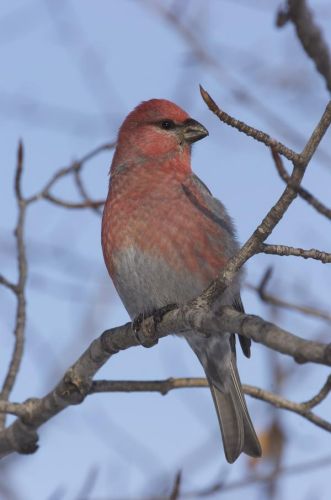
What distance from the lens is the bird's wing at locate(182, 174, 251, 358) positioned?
12.4ft

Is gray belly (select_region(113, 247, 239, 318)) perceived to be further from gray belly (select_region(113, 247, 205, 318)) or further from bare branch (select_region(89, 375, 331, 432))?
bare branch (select_region(89, 375, 331, 432))

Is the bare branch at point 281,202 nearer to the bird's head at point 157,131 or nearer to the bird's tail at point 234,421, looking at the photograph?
the bird's tail at point 234,421

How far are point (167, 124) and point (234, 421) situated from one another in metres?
1.70

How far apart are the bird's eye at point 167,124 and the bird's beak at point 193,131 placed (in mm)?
79

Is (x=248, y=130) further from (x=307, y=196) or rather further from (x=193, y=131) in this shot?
(x=193, y=131)

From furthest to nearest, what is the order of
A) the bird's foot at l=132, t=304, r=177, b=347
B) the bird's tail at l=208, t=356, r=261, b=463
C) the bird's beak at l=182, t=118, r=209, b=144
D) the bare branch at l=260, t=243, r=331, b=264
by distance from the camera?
the bird's beak at l=182, t=118, r=209, b=144
the bird's tail at l=208, t=356, r=261, b=463
the bird's foot at l=132, t=304, r=177, b=347
the bare branch at l=260, t=243, r=331, b=264

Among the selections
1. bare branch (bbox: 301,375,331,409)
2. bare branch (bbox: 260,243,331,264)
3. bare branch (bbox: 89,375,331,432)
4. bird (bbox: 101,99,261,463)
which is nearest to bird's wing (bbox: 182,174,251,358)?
bird (bbox: 101,99,261,463)

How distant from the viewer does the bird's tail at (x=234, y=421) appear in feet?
12.2

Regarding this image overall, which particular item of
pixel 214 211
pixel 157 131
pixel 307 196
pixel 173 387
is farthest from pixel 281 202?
pixel 157 131

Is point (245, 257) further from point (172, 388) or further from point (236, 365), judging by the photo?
point (236, 365)

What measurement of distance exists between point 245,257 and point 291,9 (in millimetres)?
824

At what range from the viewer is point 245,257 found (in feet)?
7.04

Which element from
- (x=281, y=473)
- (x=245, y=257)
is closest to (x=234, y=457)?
(x=281, y=473)

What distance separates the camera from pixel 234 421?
3.88 m
